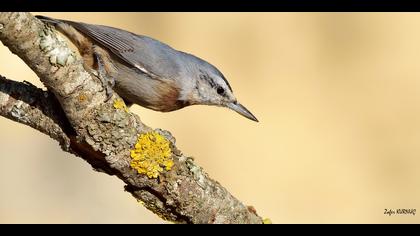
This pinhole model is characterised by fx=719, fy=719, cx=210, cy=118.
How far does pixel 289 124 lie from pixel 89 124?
447 centimetres

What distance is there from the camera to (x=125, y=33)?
15.8 ft

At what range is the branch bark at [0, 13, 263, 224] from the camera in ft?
10.2

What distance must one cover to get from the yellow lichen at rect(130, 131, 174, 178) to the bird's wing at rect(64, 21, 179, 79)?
1.15 metres

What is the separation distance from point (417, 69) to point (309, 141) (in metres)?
1.36

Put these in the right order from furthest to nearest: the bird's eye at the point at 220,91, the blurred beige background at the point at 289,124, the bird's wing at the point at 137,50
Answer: the blurred beige background at the point at 289,124 < the bird's eye at the point at 220,91 < the bird's wing at the point at 137,50

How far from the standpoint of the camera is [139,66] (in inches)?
185

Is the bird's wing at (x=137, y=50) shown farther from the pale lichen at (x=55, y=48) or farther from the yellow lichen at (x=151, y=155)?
the pale lichen at (x=55, y=48)

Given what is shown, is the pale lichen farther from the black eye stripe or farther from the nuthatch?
the black eye stripe

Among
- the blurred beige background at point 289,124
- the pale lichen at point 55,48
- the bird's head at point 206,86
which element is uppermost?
the blurred beige background at point 289,124

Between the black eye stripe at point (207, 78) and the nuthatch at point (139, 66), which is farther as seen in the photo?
the black eye stripe at point (207, 78)

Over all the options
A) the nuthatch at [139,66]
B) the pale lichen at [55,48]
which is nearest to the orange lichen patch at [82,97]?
the pale lichen at [55,48]

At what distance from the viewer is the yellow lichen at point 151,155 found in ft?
11.6

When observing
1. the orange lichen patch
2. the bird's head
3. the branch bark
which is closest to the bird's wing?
the bird's head

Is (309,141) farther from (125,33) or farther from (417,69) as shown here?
(125,33)
